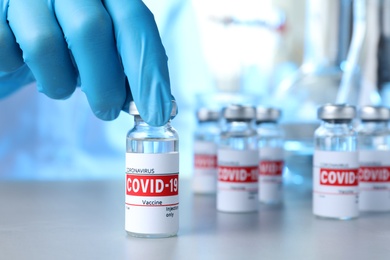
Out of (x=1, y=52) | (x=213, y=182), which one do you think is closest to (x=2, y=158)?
(x=213, y=182)

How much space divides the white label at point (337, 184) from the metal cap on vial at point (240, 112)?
188 mm

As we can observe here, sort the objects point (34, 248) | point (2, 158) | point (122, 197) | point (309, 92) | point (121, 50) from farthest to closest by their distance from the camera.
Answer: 1. point (2, 158)
2. point (309, 92)
3. point (122, 197)
4. point (121, 50)
5. point (34, 248)

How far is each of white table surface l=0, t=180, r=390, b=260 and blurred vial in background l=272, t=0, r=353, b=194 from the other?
0.63 feet

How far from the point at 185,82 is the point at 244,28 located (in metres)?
0.36

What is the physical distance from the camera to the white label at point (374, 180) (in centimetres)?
140

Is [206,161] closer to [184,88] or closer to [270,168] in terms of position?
[270,168]

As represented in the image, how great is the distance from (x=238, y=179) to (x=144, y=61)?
0.40 meters

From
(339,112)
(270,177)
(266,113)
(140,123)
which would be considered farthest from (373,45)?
(140,123)

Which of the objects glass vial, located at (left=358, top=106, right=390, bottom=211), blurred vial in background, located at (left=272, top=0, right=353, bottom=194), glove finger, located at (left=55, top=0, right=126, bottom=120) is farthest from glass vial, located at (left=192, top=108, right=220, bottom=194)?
glove finger, located at (left=55, top=0, right=126, bottom=120)

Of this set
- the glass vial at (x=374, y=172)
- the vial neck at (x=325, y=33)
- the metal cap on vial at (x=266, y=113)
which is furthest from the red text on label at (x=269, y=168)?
the vial neck at (x=325, y=33)

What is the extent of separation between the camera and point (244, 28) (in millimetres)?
2543

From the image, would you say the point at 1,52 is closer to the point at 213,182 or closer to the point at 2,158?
the point at 213,182

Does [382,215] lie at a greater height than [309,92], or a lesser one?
lesser

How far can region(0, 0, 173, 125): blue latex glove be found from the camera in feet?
3.53
